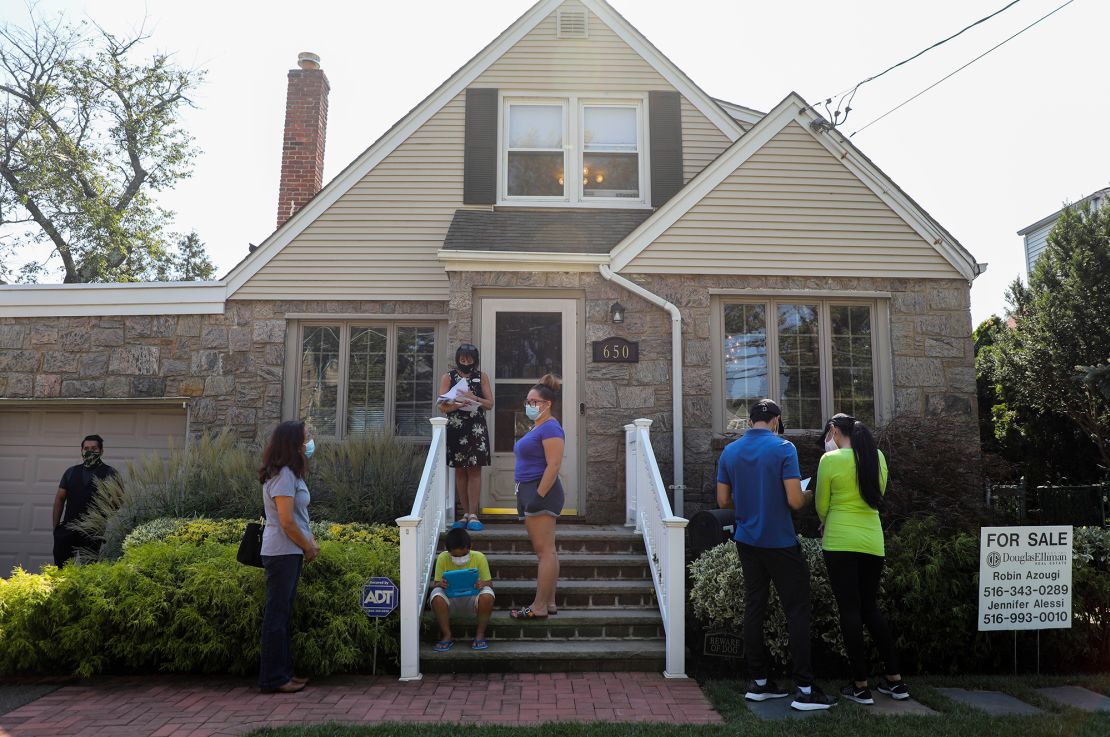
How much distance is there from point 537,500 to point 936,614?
2856mm

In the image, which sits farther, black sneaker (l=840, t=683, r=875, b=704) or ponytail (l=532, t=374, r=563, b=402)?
ponytail (l=532, t=374, r=563, b=402)

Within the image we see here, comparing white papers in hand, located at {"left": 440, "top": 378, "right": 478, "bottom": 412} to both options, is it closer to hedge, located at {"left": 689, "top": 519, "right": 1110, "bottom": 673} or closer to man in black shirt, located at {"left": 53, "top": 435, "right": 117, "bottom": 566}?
hedge, located at {"left": 689, "top": 519, "right": 1110, "bottom": 673}

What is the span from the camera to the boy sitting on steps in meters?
5.36

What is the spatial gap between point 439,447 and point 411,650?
191cm

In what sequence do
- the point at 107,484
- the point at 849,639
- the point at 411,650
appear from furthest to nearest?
the point at 107,484 → the point at 411,650 → the point at 849,639

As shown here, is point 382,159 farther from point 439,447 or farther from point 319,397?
point 439,447

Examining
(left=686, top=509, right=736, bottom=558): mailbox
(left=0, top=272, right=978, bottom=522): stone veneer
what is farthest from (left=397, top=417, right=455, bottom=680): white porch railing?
(left=686, top=509, right=736, bottom=558): mailbox

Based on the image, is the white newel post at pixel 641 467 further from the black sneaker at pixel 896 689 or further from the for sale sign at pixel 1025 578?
the for sale sign at pixel 1025 578

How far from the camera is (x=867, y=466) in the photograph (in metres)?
4.55

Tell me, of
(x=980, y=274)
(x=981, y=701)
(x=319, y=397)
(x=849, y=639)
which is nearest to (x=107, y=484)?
(x=319, y=397)

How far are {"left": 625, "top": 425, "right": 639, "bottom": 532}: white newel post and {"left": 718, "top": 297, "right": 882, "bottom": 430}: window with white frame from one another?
4.80 feet

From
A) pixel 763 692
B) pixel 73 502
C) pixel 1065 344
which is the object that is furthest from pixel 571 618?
pixel 1065 344

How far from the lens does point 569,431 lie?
26.0 feet

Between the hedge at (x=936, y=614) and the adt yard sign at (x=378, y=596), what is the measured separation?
2128 mm
